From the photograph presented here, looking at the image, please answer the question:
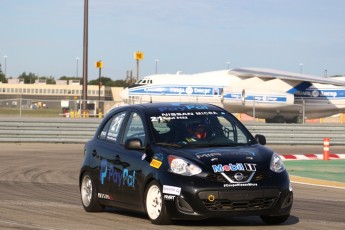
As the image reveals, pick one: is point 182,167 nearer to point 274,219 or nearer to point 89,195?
point 274,219

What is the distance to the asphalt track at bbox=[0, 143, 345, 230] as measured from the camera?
9.34 metres

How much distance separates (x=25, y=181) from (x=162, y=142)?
6721mm

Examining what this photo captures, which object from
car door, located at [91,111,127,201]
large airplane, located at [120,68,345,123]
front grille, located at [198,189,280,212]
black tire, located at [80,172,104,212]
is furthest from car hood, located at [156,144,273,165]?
large airplane, located at [120,68,345,123]

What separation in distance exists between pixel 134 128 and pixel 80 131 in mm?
21335

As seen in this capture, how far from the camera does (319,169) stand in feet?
65.2

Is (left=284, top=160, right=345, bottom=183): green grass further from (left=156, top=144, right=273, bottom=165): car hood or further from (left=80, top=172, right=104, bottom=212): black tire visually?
(left=156, top=144, right=273, bottom=165): car hood

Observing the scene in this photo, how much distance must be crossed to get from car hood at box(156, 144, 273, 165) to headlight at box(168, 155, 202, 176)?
7 cm

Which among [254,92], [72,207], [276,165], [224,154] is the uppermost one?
[224,154]

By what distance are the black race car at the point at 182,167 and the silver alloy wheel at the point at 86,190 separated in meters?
0.01

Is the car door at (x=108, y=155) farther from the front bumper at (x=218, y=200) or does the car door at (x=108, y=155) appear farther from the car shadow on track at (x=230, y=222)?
the front bumper at (x=218, y=200)

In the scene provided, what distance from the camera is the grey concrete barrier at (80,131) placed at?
30.7 metres

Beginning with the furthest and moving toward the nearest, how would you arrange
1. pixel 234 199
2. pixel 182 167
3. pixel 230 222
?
1. pixel 230 222
2. pixel 182 167
3. pixel 234 199

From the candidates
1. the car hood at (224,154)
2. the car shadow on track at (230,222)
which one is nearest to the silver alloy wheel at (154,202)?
the car shadow on track at (230,222)

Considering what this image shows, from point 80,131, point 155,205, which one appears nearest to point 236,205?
point 155,205
